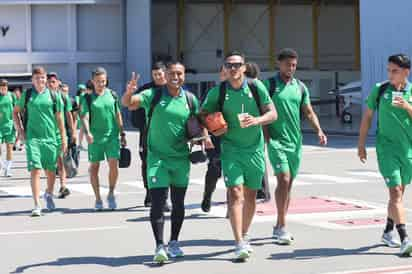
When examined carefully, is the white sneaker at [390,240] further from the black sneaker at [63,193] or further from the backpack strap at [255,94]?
the black sneaker at [63,193]

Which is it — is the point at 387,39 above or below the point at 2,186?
above

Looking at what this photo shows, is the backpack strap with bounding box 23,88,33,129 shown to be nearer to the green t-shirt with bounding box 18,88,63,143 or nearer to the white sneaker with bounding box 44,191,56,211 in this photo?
the green t-shirt with bounding box 18,88,63,143

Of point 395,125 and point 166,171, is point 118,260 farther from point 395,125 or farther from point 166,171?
point 395,125

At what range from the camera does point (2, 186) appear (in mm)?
16594

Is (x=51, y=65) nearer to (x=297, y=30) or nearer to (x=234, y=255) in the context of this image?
(x=297, y=30)

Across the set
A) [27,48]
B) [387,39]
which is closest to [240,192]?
[387,39]

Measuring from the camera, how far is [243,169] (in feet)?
27.9

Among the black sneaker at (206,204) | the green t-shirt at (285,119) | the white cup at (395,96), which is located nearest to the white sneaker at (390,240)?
the green t-shirt at (285,119)

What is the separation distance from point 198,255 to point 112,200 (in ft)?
12.9

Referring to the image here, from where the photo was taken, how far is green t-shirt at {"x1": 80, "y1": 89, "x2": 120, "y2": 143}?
1236 centimetres

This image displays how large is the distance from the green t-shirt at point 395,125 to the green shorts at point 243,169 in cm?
122

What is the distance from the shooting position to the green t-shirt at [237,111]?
27.8 ft

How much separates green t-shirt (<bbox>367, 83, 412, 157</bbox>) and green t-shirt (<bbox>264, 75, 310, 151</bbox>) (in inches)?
38.8

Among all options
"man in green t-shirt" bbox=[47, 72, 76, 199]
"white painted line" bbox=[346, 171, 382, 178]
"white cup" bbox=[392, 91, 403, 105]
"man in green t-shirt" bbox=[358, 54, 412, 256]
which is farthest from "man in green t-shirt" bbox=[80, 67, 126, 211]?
"white painted line" bbox=[346, 171, 382, 178]
